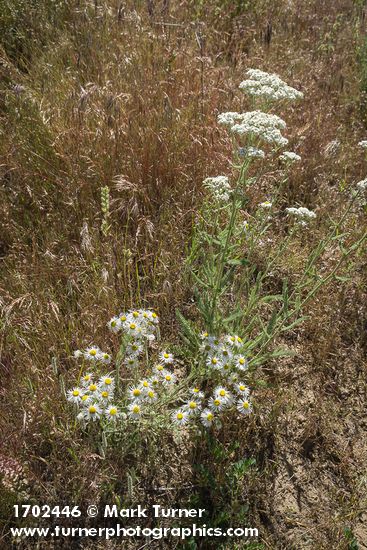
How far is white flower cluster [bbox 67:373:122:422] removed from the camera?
6.70 ft

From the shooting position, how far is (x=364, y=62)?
454 cm

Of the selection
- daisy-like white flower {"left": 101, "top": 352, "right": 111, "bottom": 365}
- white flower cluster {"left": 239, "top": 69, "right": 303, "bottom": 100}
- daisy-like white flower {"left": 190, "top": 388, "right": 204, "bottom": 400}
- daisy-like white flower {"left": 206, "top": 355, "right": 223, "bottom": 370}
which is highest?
white flower cluster {"left": 239, "top": 69, "right": 303, "bottom": 100}

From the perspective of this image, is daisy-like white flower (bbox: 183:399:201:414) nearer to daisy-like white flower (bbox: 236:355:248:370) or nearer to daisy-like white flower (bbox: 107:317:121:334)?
daisy-like white flower (bbox: 236:355:248:370)

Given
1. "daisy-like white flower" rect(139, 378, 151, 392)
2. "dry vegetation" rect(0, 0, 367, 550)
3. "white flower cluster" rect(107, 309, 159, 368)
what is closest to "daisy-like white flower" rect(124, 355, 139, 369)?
"white flower cluster" rect(107, 309, 159, 368)

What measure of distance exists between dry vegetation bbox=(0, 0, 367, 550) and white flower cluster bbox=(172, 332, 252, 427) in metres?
0.25

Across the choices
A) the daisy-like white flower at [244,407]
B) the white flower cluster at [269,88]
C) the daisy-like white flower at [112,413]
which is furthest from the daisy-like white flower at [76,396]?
the white flower cluster at [269,88]

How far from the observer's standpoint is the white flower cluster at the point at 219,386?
2.19 m

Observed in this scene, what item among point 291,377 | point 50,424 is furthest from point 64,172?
point 291,377

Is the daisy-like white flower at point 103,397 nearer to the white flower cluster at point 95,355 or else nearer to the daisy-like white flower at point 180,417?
the white flower cluster at point 95,355

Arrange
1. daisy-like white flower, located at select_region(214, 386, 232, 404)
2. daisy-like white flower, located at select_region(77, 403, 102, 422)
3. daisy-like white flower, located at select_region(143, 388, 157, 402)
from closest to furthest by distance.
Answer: daisy-like white flower, located at select_region(77, 403, 102, 422), daisy-like white flower, located at select_region(143, 388, 157, 402), daisy-like white flower, located at select_region(214, 386, 232, 404)

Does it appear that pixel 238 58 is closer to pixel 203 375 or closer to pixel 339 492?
pixel 203 375

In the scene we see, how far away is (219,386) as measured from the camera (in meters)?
2.34

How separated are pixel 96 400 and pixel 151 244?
3.85 feet

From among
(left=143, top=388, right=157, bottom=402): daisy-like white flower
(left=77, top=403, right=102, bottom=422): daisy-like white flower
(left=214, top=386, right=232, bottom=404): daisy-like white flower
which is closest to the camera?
(left=77, top=403, right=102, bottom=422): daisy-like white flower
